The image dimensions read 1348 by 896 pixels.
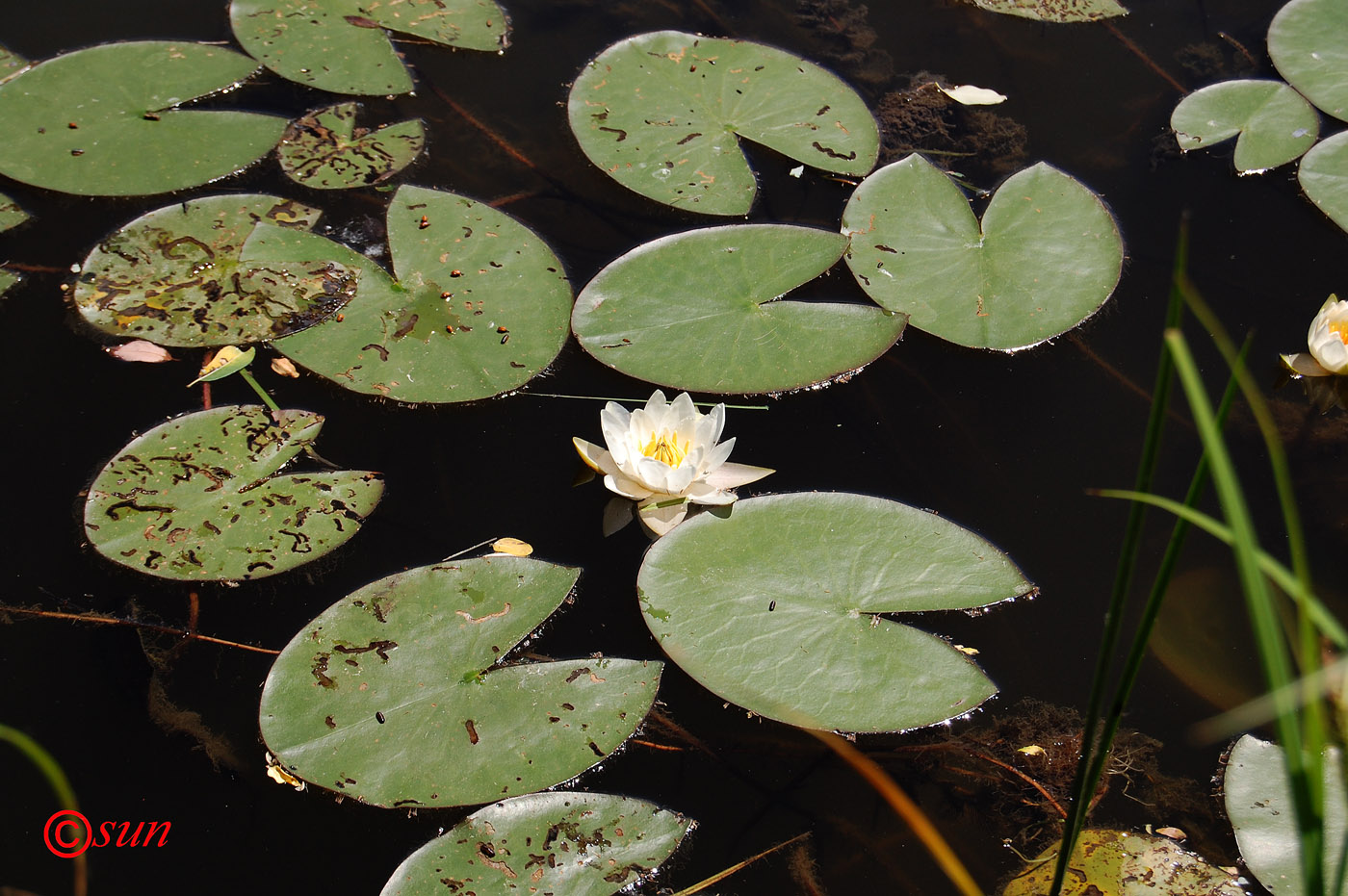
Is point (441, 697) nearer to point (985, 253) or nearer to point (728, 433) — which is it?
point (728, 433)

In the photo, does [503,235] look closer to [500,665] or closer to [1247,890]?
[500,665]

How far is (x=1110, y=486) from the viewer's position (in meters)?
2.38

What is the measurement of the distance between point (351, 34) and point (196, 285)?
1.32 metres

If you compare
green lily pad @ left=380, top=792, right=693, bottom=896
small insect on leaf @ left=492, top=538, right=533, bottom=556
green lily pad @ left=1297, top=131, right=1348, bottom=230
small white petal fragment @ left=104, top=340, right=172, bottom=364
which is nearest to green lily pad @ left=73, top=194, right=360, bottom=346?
small white petal fragment @ left=104, top=340, right=172, bottom=364

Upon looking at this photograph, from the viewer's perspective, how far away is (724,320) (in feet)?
8.52

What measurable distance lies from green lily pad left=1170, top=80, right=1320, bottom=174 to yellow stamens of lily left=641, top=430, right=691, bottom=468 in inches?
91.0

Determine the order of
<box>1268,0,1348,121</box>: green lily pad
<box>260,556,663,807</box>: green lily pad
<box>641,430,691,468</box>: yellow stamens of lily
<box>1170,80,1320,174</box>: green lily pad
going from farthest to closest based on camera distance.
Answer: <box>1268,0,1348,121</box>: green lily pad → <box>1170,80,1320,174</box>: green lily pad → <box>641,430,691,468</box>: yellow stamens of lily → <box>260,556,663,807</box>: green lily pad

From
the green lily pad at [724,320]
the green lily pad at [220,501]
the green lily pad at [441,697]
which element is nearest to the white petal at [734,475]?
the green lily pad at [724,320]

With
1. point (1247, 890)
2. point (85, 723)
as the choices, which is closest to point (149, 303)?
point (85, 723)

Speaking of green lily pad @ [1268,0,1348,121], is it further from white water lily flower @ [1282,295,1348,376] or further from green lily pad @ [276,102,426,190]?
green lily pad @ [276,102,426,190]

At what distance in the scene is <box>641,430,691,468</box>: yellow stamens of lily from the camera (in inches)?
87.7

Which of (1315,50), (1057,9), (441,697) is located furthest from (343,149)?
(1315,50)

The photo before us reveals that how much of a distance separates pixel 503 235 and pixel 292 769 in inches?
63.3

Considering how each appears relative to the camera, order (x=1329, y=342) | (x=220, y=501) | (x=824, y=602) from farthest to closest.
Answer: (x=1329, y=342) < (x=220, y=501) < (x=824, y=602)
